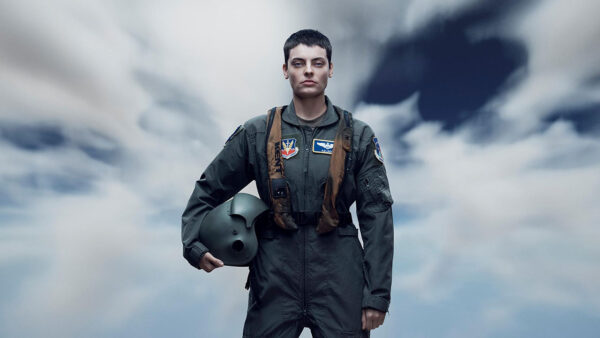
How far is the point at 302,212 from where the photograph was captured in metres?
3.87

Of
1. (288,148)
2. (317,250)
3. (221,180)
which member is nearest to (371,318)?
(317,250)

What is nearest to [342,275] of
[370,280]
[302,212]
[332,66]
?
[370,280]

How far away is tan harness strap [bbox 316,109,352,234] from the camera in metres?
3.80

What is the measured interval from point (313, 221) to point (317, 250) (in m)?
0.22

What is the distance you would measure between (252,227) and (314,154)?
72cm

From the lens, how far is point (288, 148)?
396 centimetres

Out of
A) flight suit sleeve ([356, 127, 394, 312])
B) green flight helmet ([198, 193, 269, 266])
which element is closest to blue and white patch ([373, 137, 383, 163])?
flight suit sleeve ([356, 127, 394, 312])

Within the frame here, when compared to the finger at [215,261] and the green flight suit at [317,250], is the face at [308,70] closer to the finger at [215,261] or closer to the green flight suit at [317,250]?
the green flight suit at [317,250]

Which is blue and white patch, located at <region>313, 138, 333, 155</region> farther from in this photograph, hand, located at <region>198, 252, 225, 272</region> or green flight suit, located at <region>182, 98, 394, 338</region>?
hand, located at <region>198, 252, 225, 272</region>

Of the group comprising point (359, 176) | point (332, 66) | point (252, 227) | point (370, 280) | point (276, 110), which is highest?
point (332, 66)

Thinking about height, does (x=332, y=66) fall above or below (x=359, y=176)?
above

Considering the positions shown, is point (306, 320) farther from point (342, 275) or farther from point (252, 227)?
point (252, 227)

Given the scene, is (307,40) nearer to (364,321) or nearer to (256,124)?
(256,124)

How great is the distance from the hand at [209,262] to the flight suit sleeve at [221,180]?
31 cm
